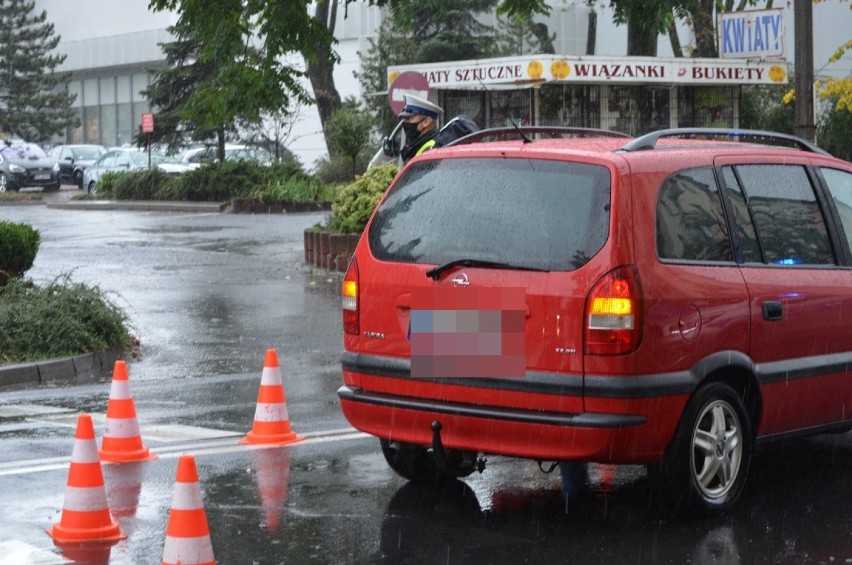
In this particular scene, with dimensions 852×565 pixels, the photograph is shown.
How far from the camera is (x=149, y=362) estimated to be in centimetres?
1318

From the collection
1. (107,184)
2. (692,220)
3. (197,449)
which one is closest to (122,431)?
(197,449)

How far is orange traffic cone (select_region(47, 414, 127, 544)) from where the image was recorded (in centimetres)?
660

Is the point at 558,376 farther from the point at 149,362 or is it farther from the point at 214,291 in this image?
the point at 214,291

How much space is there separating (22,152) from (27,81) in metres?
18.0

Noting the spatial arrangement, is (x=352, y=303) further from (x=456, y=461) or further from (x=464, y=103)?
(x=464, y=103)

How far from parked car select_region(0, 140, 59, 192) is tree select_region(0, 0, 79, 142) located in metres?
16.2

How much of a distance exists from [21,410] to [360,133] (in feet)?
89.1

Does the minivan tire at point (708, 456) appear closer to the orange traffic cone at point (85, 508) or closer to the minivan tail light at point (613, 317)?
the minivan tail light at point (613, 317)

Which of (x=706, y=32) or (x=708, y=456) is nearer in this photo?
(x=708, y=456)

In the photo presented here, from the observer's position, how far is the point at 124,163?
4569 cm

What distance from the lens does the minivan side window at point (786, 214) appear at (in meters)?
7.50

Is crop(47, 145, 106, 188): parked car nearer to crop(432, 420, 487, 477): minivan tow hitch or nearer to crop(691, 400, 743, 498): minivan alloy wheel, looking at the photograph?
crop(432, 420, 487, 477): minivan tow hitch

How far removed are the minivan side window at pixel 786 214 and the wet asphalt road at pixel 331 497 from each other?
1.19 metres

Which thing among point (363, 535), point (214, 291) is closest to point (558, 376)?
point (363, 535)
